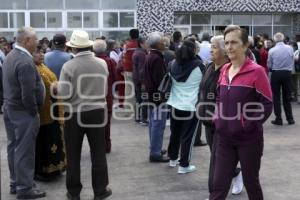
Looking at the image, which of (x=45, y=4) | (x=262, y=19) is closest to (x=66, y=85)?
(x=45, y=4)

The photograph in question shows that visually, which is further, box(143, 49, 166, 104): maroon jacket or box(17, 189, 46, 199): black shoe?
box(143, 49, 166, 104): maroon jacket

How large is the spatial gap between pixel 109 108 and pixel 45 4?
58.3 feet

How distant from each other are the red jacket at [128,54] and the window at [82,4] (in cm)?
1339

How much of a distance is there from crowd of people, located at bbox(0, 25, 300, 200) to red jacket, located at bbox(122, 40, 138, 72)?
3.03m

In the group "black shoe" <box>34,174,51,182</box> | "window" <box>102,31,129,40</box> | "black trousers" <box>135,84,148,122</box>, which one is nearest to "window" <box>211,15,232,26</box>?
"window" <box>102,31,129,40</box>

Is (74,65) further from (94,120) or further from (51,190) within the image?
(51,190)

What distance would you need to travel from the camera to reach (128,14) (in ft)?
80.7

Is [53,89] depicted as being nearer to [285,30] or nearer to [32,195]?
[32,195]

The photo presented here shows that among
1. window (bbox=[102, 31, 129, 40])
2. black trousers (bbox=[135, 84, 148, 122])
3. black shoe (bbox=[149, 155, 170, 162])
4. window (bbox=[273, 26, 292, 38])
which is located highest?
window (bbox=[273, 26, 292, 38])

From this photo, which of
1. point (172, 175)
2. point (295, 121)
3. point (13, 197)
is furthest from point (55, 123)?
point (295, 121)

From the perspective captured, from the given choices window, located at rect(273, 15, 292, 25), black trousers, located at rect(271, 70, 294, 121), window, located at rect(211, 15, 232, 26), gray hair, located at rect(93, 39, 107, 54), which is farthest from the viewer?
window, located at rect(273, 15, 292, 25)

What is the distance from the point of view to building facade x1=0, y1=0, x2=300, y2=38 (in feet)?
78.9

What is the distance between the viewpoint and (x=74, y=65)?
525 cm

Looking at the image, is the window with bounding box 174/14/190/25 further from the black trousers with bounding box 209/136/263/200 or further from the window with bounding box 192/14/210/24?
the black trousers with bounding box 209/136/263/200
